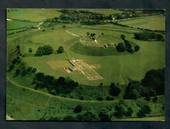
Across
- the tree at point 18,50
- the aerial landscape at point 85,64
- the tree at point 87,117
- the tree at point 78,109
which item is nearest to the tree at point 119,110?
the aerial landscape at point 85,64

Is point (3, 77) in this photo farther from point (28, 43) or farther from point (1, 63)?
point (28, 43)

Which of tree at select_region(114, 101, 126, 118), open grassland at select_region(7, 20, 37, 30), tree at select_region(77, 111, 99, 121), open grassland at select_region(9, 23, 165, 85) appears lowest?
tree at select_region(77, 111, 99, 121)

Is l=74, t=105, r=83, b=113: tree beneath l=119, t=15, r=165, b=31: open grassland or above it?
beneath

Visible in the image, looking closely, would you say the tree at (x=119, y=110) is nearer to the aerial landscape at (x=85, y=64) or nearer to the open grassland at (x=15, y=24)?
the aerial landscape at (x=85, y=64)

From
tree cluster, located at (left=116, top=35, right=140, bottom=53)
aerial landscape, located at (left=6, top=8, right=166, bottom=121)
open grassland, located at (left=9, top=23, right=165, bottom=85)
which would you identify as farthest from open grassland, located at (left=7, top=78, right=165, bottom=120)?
tree cluster, located at (left=116, top=35, right=140, bottom=53)

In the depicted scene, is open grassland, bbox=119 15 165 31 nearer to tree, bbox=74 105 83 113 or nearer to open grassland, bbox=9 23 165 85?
open grassland, bbox=9 23 165 85

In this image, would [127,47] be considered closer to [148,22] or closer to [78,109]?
[148,22]
